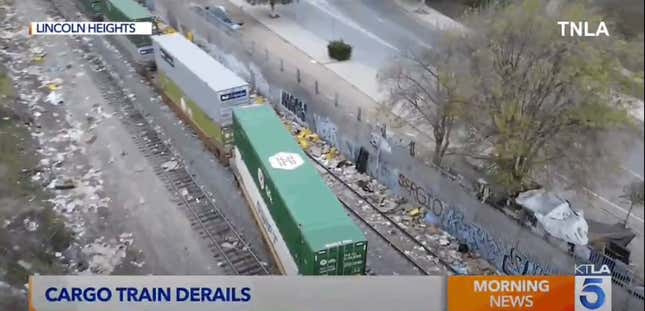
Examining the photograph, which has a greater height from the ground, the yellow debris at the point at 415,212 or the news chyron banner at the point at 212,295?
the news chyron banner at the point at 212,295

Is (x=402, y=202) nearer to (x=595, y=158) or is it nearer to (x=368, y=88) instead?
(x=595, y=158)

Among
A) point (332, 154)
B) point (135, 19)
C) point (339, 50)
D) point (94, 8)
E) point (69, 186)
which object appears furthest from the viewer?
point (94, 8)

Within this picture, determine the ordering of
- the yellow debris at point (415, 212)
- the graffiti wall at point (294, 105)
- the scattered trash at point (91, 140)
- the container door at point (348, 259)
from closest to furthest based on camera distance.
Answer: the container door at point (348, 259), the yellow debris at point (415, 212), the scattered trash at point (91, 140), the graffiti wall at point (294, 105)

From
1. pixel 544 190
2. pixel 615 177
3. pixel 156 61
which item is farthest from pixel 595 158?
pixel 156 61

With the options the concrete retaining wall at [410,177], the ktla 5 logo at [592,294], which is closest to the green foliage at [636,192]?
the concrete retaining wall at [410,177]

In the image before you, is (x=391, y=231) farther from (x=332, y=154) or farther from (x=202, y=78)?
(x=202, y=78)

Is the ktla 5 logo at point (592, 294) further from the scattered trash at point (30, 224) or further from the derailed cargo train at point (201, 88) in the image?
the scattered trash at point (30, 224)

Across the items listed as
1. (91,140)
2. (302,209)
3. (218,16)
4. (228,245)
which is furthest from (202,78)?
(218,16)

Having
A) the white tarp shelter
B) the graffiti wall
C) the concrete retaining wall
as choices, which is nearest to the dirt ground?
the graffiti wall
